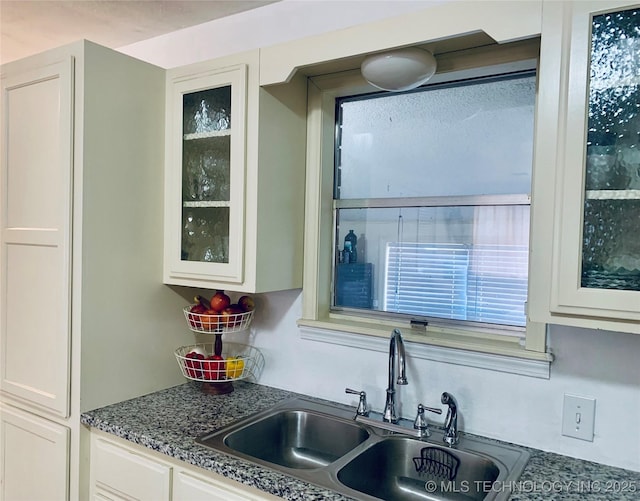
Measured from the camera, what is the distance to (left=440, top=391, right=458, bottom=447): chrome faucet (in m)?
1.48

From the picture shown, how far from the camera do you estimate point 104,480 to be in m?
1.63

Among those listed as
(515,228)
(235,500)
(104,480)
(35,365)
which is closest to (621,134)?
(515,228)

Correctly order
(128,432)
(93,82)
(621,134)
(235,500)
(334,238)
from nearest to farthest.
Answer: (621,134) → (235,500) → (128,432) → (93,82) → (334,238)

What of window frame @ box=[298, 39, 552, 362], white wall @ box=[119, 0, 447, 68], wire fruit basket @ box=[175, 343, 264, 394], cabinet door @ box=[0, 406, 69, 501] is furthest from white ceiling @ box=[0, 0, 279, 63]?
cabinet door @ box=[0, 406, 69, 501]

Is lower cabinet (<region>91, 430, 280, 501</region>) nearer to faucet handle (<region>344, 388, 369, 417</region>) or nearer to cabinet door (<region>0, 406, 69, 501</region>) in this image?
cabinet door (<region>0, 406, 69, 501</region>)

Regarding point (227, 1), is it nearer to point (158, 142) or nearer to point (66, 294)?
point (158, 142)

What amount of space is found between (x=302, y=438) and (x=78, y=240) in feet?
3.29

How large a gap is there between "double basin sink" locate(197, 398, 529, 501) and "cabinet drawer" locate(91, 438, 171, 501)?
7.4 inches

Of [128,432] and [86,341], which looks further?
[86,341]

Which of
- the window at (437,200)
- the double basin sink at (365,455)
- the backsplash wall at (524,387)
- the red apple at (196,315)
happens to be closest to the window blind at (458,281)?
the window at (437,200)

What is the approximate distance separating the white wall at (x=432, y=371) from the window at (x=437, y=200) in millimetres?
200

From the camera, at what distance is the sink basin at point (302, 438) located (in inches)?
64.3

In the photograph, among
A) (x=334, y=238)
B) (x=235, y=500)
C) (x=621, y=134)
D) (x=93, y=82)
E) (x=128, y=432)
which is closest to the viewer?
(x=621, y=134)

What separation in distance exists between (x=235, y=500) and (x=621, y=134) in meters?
1.30
